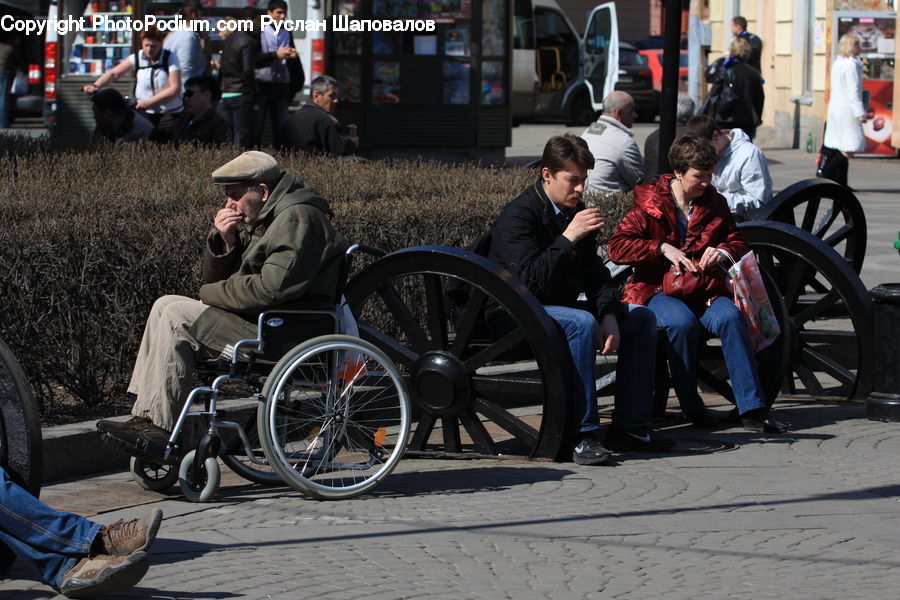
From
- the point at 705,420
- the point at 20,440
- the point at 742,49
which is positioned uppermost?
the point at 742,49

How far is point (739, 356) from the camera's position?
23.6 feet

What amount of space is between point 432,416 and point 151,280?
5.08 feet

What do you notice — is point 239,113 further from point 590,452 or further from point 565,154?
point 590,452

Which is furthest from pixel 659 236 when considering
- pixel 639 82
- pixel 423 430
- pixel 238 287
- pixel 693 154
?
pixel 639 82

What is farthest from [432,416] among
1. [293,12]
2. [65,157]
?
[293,12]

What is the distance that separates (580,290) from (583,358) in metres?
0.45

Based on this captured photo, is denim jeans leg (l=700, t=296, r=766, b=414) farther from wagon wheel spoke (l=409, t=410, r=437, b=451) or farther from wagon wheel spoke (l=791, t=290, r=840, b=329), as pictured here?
wagon wheel spoke (l=409, t=410, r=437, b=451)

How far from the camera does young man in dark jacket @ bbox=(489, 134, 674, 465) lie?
6.57m

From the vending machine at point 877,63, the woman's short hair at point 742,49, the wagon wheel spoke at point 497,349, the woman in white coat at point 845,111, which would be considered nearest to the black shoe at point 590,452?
the wagon wheel spoke at point 497,349

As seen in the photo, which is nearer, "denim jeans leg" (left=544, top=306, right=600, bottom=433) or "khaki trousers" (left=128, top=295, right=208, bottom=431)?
"khaki trousers" (left=128, top=295, right=208, bottom=431)

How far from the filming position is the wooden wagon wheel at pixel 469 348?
253 inches

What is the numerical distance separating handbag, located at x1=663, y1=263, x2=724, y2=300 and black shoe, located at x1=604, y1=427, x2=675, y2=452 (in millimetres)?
756

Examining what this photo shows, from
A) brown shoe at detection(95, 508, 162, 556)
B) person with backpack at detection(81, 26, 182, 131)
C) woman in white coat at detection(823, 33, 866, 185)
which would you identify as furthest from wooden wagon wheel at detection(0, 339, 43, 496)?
woman in white coat at detection(823, 33, 866, 185)

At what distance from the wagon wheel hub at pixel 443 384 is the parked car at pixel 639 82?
26459 mm
